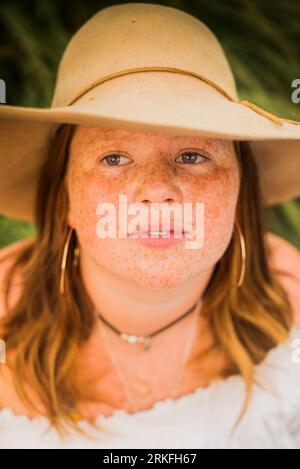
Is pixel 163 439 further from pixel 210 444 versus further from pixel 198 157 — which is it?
pixel 198 157

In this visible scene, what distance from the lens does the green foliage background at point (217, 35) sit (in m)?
1.52

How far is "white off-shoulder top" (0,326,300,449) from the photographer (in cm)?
121

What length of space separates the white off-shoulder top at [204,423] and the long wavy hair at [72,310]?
0.03 m

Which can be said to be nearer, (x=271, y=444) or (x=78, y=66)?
(x=78, y=66)

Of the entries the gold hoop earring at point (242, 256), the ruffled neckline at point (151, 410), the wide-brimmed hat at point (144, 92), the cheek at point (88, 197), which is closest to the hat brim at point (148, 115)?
the wide-brimmed hat at point (144, 92)

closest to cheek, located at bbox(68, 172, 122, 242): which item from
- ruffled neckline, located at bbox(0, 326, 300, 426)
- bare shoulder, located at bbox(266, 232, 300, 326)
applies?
ruffled neckline, located at bbox(0, 326, 300, 426)

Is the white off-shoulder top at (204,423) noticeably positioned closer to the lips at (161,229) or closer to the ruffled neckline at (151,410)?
the ruffled neckline at (151,410)

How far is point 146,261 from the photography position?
3.31ft

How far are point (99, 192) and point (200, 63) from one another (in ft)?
0.92

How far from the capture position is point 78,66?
106 cm

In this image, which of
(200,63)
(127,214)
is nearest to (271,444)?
(127,214)

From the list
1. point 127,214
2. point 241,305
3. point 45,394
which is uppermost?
point 127,214

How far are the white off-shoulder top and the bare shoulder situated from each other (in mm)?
169

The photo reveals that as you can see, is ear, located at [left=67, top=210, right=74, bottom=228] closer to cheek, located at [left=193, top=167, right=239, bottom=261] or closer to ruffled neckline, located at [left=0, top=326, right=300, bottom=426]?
cheek, located at [left=193, top=167, right=239, bottom=261]
